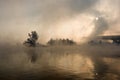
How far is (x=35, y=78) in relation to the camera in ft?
209

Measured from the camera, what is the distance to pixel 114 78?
2486 inches

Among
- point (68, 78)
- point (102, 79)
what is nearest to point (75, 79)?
point (68, 78)

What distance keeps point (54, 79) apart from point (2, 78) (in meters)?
14.8

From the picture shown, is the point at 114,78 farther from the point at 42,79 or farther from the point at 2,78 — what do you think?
the point at 2,78

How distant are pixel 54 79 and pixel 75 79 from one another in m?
6.11

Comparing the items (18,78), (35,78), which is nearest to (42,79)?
(35,78)

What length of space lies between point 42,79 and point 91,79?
13.8 m

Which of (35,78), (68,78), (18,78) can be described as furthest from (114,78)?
(18,78)

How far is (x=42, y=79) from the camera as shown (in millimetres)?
62875

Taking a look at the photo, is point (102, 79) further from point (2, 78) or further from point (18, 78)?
point (2, 78)

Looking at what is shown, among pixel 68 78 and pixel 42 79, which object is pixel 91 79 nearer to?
pixel 68 78

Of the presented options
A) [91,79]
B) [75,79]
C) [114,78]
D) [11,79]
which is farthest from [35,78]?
[114,78]

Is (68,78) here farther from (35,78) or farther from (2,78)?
(2,78)

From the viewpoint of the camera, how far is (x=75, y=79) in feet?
202
